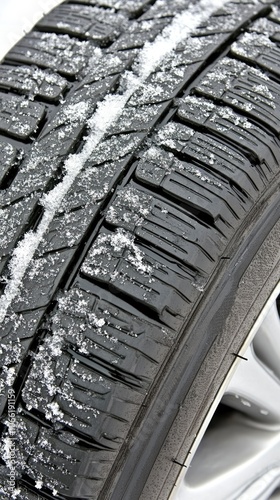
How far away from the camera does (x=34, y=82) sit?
4.09ft

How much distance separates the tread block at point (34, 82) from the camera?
4.01ft

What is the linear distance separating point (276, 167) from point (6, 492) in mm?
832

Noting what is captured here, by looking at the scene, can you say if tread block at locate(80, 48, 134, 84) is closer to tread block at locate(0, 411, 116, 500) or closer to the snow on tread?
the snow on tread

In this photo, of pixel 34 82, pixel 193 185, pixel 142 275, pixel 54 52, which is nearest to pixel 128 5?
pixel 54 52

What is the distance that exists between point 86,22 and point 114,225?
640mm

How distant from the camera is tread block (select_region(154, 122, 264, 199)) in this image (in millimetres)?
1085

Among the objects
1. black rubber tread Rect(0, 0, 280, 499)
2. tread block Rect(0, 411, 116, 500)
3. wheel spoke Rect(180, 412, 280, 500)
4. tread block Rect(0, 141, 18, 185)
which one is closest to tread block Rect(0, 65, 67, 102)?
black rubber tread Rect(0, 0, 280, 499)

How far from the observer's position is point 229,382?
117cm

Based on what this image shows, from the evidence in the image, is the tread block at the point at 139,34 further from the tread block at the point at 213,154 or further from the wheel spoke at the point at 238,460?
the wheel spoke at the point at 238,460

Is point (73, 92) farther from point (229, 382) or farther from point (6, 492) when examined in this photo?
point (6, 492)

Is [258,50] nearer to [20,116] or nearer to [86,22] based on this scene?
[86,22]

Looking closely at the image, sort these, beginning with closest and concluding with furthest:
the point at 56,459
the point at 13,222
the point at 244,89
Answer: the point at 56,459 < the point at 13,222 < the point at 244,89

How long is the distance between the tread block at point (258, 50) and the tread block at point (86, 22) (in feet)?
1.02

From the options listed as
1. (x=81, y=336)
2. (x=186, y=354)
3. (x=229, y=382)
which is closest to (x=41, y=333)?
(x=81, y=336)
